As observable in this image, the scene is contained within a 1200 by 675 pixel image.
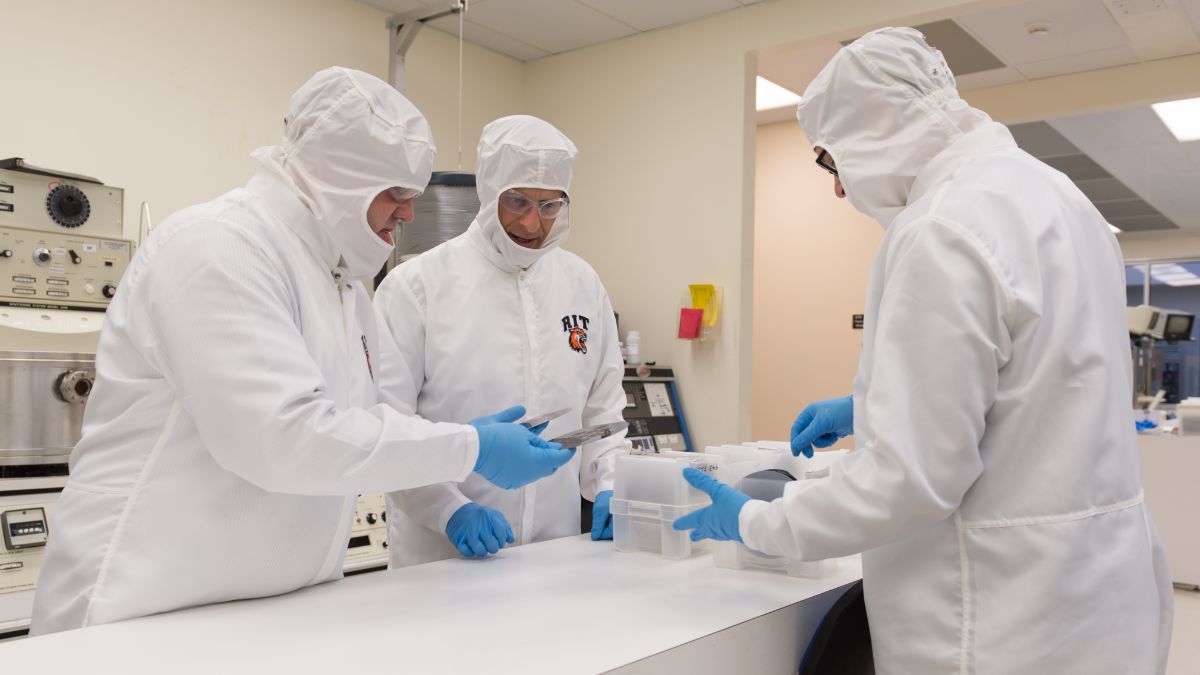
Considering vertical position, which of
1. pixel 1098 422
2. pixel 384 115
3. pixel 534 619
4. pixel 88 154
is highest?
pixel 88 154

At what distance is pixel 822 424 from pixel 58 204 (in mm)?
2006

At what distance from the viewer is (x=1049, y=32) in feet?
14.3

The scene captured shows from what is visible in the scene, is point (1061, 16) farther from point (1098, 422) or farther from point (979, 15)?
point (1098, 422)

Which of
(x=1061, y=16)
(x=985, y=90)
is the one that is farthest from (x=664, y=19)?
(x=985, y=90)

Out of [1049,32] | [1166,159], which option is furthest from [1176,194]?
[1049,32]

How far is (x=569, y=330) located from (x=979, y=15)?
3136 millimetres

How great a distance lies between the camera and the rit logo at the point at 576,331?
208cm

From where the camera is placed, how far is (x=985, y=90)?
5355 millimetres

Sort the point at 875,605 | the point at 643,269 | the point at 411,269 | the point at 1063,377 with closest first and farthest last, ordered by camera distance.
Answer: the point at 1063,377
the point at 875,605
the point at 411,269
the point at 643,269

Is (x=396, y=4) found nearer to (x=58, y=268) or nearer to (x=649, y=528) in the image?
(x=58, y=268)

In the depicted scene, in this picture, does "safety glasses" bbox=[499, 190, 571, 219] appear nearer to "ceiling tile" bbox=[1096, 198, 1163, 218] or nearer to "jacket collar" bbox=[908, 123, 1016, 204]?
"jacket collar" bbox=[908, 123, 1016, 204]

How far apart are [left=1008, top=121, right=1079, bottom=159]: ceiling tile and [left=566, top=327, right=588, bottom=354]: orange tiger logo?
184 inches

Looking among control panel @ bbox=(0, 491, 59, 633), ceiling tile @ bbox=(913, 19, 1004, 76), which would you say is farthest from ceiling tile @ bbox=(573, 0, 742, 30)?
control panel @ bbox=(0, 491, 59, 633)

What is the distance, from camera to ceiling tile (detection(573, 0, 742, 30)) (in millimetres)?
4090
